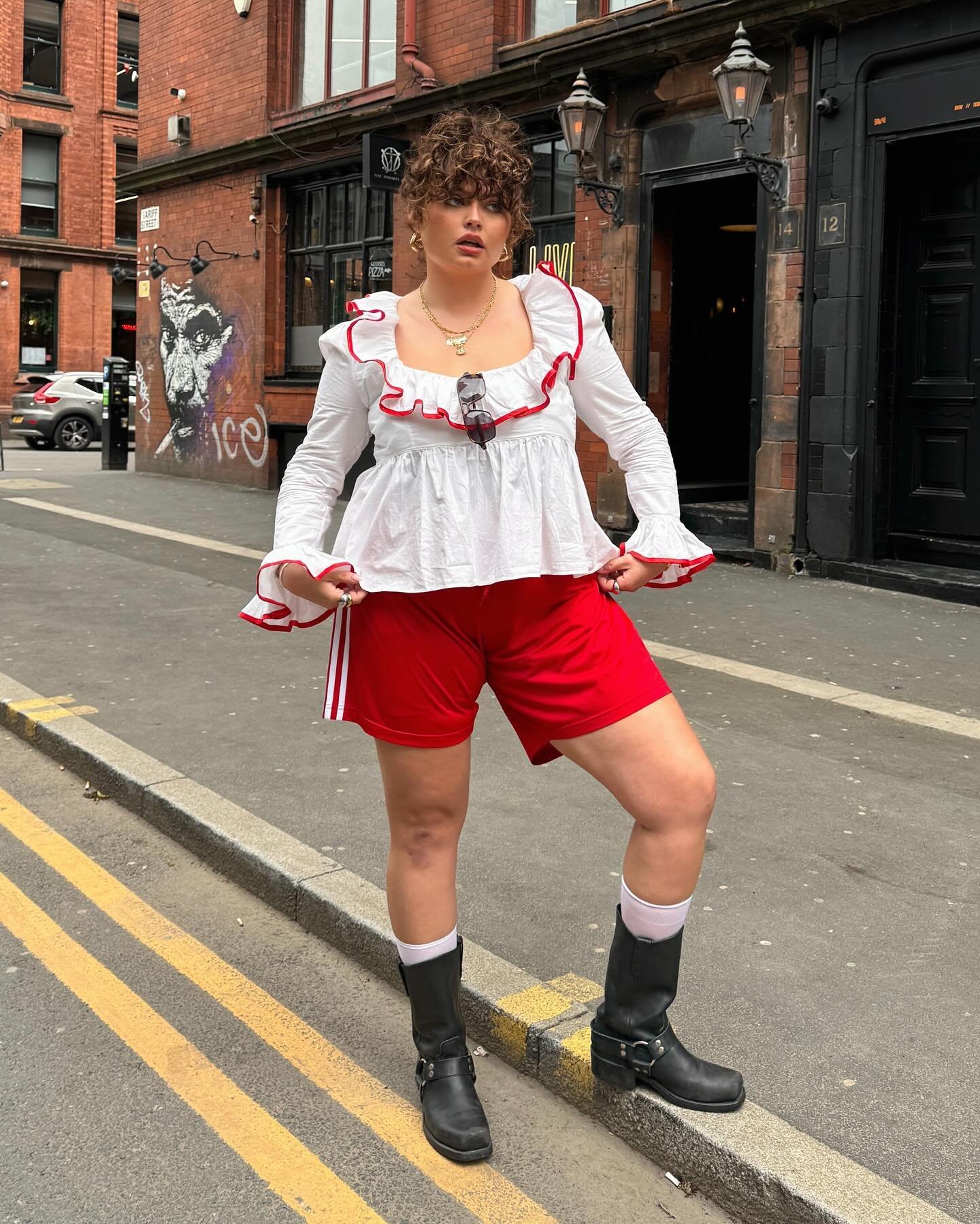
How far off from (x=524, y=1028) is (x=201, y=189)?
57.1 feet

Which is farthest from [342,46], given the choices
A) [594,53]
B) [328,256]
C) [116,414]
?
[116,414]

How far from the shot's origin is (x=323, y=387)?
9.10 feet

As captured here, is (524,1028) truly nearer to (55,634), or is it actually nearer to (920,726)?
(920,726)

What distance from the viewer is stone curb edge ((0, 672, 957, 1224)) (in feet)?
8.22

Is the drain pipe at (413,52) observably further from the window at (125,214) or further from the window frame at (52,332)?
the window at (125,214)

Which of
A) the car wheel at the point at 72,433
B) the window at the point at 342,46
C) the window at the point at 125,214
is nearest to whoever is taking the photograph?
the window at the point at 342,46

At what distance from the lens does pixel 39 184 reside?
36438 millimetres

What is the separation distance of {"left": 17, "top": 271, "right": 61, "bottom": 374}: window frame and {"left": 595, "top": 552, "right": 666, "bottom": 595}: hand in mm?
35761

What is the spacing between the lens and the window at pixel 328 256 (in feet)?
52.1

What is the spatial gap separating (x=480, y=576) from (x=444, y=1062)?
1.08 meters

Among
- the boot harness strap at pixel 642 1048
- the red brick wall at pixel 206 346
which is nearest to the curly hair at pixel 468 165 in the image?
the boot harness strap at pixel 642 1048

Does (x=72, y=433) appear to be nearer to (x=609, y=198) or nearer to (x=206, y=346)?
(x=206, y=346)

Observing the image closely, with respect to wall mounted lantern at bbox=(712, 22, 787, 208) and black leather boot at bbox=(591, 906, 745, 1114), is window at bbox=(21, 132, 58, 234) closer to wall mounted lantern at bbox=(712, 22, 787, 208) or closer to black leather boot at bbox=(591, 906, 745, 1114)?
wall mounted lantern at bbox=(712, 22, 787, 208)

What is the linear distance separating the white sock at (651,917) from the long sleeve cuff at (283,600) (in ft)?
2.87
